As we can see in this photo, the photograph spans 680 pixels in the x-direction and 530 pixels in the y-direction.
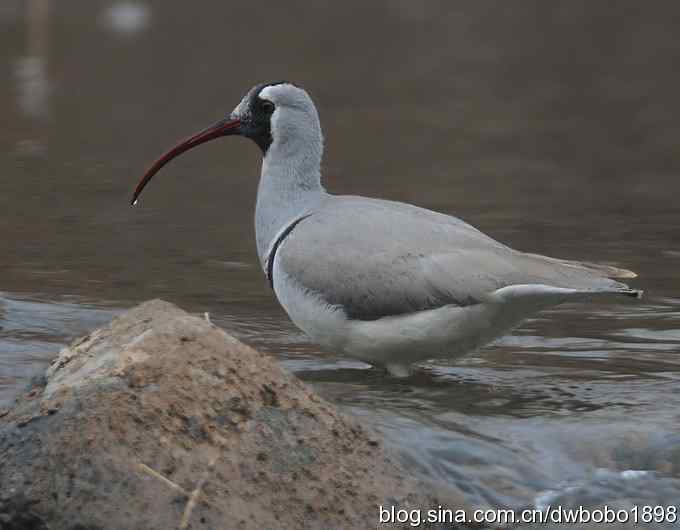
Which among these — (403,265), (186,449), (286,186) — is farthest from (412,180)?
(186,449)

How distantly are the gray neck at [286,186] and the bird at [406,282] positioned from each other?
19 centimetres

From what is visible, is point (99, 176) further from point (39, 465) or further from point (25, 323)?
point (39, 465)

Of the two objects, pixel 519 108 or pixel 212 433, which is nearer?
pixel 212 433

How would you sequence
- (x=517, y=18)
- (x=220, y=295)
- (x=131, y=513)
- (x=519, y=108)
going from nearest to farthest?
1. (x=131, y=513)
2. (x=220, y=295)
3. (x=519, y=108)
4. (x=517, y=18)

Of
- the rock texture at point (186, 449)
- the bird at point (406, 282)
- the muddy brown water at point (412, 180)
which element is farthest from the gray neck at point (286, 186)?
the rock texture at point (186, 449)

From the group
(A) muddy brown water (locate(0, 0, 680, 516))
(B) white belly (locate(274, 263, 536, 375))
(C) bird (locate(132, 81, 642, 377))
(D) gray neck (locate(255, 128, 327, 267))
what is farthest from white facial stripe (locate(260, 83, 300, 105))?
(A) muddy brown water (locate(0, 0, 680, 516))

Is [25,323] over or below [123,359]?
below

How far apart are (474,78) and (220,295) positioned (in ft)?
36.8

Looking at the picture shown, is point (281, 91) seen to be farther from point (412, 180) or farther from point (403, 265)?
point (412, 180)

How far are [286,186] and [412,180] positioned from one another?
6.49 metres

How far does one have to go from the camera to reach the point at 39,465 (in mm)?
7234

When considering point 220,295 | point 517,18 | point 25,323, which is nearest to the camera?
point 25,323

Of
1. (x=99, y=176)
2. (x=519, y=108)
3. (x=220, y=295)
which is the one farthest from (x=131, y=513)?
(x=519, y=108)

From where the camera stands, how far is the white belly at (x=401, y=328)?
9.27 m
